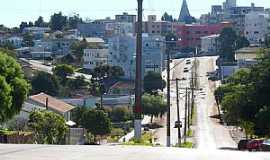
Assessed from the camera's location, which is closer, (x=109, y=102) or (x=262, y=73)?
(x=262, y=73)

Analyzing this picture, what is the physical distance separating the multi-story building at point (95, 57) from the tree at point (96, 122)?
71.4 metres

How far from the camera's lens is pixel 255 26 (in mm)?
173750

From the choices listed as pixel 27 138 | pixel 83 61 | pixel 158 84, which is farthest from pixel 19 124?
pixel 83 61

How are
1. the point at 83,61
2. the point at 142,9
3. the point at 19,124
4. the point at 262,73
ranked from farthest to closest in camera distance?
the point at 83,61 → the point at 19,124 → the point at 262,73 → the point at 142,9

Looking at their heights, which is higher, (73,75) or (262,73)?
(262,73)

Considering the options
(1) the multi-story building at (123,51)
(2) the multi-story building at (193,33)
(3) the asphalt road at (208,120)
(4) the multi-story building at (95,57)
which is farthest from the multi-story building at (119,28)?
(1) the multi-story building at (123,51)

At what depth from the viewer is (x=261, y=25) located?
174000 millimetres

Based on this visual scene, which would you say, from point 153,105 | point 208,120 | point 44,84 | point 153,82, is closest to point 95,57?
point 153,82

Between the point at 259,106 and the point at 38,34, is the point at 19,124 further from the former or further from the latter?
the point at 38,34

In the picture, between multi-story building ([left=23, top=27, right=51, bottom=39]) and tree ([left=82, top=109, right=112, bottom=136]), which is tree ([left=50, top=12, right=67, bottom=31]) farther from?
tree ([left=82, top=109, right=112, bottom=136])

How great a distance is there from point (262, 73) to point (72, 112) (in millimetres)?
43940

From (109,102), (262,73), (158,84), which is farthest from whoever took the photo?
(158,84)

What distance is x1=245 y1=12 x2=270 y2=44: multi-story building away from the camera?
171 metres

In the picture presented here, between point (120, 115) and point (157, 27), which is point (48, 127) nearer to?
point (120, 115)
